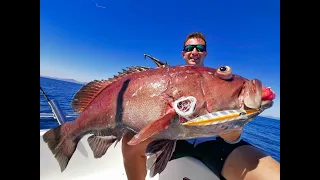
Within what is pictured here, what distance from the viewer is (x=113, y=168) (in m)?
3.33

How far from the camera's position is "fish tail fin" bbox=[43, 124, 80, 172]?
153 centimetres

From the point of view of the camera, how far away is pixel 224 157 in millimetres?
1763

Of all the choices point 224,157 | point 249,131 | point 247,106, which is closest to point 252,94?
point 247,106

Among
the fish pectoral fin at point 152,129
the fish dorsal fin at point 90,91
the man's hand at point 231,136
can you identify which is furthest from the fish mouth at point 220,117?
the fish dorsal fin at point 90,91

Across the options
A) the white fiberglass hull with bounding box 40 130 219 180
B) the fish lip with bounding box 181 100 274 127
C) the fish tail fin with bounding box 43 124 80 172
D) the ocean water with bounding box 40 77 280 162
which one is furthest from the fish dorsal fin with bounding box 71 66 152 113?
the white fiberglass hull with bounding box 40 130 219 180

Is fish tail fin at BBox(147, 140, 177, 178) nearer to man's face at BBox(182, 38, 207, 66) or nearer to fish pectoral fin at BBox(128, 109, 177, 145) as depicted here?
fish pectoral fin at BBox(128, 109, 177, 145)

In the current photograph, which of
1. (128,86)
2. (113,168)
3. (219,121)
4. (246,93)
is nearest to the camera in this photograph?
(219,121)

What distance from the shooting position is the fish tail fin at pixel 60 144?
5.01ft

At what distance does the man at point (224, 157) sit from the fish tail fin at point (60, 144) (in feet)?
1.63

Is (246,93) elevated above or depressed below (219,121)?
above

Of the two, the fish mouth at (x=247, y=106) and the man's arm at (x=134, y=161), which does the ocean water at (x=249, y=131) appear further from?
the fish mouth at (x=247, y=106)
